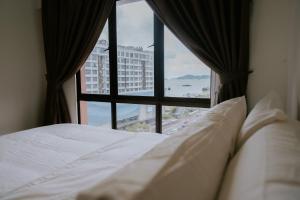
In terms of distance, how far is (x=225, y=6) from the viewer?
87.6 inches

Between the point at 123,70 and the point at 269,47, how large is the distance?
176 cm

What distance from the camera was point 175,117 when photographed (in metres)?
2.87

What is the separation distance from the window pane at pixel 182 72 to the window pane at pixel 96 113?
3.32 feet

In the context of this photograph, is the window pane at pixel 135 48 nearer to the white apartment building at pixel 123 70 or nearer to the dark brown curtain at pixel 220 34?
the white apartment building at pixel 123 70

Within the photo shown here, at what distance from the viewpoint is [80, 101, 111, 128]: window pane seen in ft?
10.8

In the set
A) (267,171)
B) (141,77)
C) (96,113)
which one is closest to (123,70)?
(141,77)

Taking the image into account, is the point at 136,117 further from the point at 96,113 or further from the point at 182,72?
the point at 182,72

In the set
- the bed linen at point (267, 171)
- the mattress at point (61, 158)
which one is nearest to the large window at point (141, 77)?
the mattress at point (61, 158)

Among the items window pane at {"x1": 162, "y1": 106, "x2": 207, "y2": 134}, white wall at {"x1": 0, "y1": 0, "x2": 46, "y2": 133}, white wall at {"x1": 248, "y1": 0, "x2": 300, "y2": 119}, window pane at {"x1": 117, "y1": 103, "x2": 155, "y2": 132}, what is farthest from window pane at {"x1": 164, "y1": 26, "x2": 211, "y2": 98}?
white wall at {"x1": 0, "y1": 0, "x2": 46, "y2": 133}

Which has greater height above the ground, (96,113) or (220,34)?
(220,34)

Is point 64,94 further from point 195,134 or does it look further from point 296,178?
point 296,178

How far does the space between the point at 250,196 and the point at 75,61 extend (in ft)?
9.70

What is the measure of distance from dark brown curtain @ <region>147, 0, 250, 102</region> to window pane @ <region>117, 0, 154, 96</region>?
508 mm

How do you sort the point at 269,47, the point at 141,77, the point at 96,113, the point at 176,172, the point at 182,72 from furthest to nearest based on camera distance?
the point at 96,113, the point at 141,77, the point at 182,72, the point at 269,47, the point at 176,172
